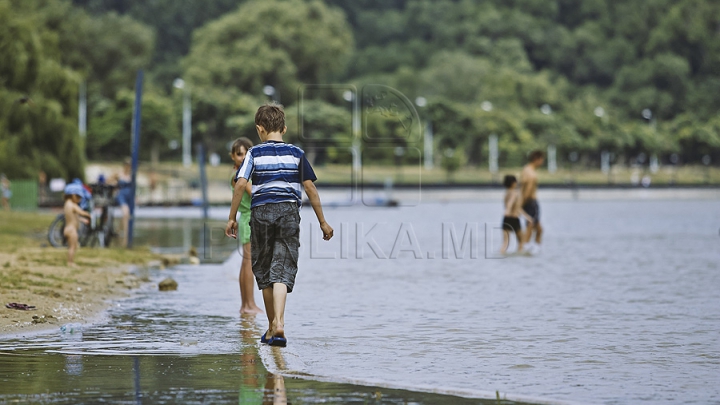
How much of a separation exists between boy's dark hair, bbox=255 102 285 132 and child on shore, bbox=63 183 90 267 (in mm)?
7783

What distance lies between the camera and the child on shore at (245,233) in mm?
11008

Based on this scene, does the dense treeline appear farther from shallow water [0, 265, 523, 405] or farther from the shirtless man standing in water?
shallow water [0, 265, 523, 405]

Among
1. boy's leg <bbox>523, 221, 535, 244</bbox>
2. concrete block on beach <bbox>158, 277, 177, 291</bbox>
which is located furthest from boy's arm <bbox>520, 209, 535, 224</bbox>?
concrete block on beach <bbox>158, 277, 177, 291</bbox>

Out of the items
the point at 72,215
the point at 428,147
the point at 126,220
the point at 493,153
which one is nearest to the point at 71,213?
the point at 72,215

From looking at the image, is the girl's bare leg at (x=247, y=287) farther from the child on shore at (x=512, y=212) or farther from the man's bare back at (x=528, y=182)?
the man's bare back at (x=528, y=182)

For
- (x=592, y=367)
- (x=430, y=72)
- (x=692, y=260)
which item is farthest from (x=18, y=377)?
(x=430, y=72)

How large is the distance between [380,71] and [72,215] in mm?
141144

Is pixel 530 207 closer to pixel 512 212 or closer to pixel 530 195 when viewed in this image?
pixel 530 195

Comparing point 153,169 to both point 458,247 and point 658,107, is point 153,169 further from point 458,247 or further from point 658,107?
point 658,107

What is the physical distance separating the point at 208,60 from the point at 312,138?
941 inches

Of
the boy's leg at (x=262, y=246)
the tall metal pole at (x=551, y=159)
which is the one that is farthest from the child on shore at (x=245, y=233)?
the tall metal pole at (x=551, y=159)

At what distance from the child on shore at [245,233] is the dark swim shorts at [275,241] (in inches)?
60.6

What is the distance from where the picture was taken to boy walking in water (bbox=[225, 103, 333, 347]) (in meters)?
9.07

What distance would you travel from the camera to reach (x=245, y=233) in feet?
36.6
